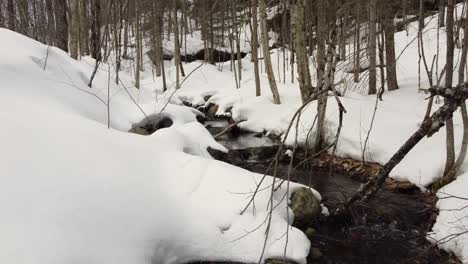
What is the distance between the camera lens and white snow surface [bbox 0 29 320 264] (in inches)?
135

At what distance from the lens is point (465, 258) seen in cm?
454

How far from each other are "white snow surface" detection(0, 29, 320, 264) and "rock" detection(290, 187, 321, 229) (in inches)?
10.9

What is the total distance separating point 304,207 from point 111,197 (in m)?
2.61

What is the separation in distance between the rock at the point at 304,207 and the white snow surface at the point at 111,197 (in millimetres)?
277

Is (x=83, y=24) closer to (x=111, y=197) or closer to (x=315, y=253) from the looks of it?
(x=111, y=197)

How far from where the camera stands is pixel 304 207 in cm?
541

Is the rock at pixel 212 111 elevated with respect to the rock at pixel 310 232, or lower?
lower

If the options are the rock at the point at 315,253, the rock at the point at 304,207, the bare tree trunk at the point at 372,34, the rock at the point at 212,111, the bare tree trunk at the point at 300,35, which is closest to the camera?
the rock at the point at 315,253

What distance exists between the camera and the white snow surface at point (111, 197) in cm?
343

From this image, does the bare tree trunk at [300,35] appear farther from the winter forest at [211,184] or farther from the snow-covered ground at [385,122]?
the winter forest at [211,184]

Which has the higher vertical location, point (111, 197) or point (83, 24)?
point (83, 24)

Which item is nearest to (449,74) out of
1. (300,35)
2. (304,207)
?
(304,207)

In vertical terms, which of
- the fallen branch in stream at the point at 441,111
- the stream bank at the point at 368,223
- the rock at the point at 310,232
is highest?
the fallen branch in stream at the point at 441,111

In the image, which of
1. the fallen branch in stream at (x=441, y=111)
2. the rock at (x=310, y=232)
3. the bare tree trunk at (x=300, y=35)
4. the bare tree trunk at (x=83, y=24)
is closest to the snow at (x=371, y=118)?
the fallen branch in stream at (x=441, y=111)
